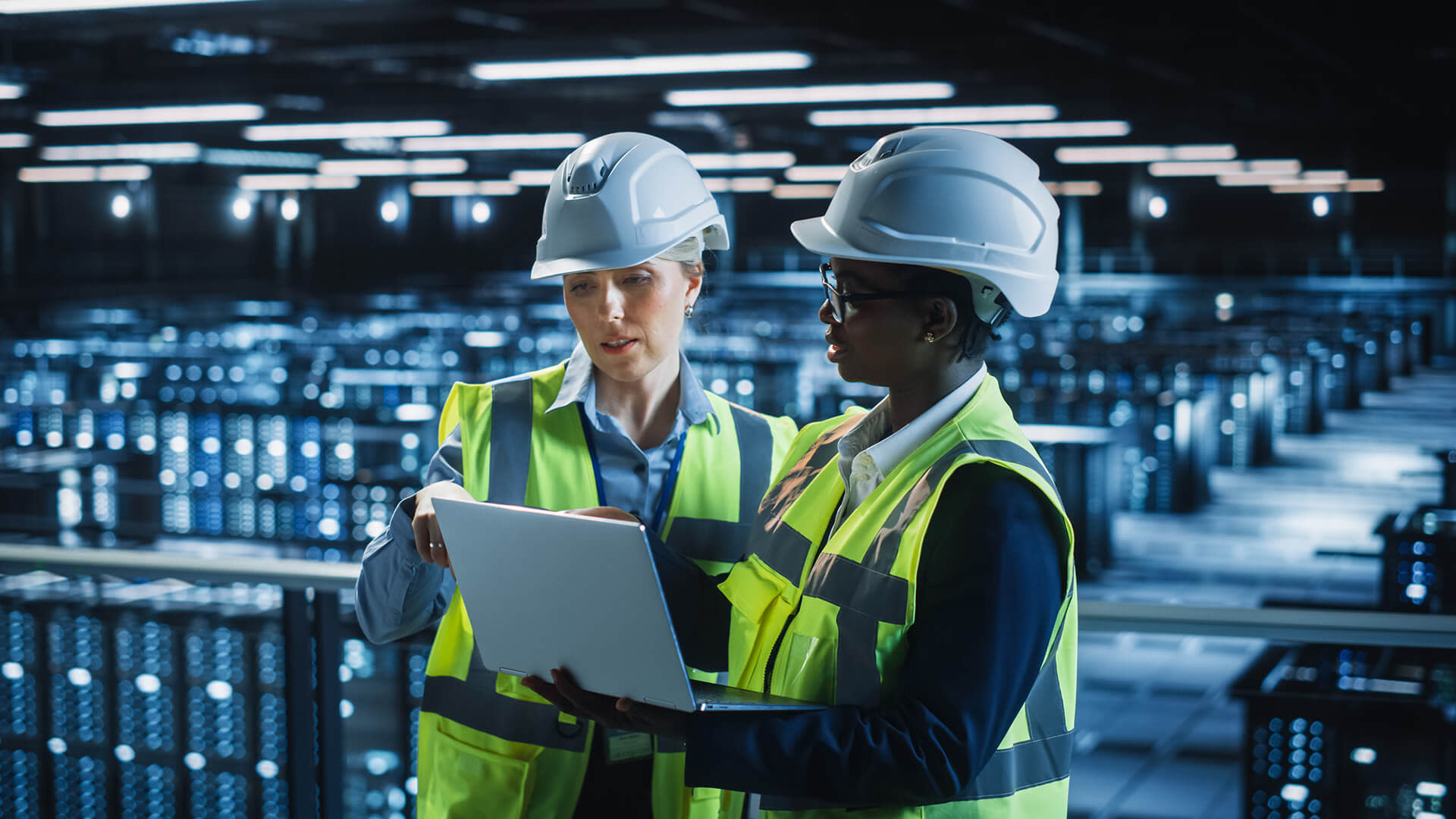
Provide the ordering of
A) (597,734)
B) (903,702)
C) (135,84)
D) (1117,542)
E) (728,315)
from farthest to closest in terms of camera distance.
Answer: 1. (728,315)
2. (135,84)
3. (1117,542)
4. (597,734)
5. (903,702)

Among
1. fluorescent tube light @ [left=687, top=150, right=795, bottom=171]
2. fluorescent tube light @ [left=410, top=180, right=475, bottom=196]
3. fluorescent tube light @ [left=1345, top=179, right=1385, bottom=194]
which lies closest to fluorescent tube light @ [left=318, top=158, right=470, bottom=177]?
fluorescent tube light @ [left=410, top=180, right=475, bottom=196]

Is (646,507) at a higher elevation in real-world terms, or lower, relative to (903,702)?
higher

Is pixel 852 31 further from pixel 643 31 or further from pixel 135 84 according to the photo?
pixel 135 84

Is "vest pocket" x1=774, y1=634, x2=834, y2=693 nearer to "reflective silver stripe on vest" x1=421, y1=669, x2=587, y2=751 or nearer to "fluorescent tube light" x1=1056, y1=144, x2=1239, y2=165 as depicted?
"reflective silver stripe on vest" x1=421, y1=669, x2=587, y2=751

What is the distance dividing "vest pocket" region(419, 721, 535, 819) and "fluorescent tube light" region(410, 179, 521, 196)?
12.1 meters

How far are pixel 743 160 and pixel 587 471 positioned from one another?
18.4m

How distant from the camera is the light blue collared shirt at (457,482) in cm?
161

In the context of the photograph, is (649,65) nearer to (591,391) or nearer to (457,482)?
(591,391)

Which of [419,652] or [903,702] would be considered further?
[419,652]

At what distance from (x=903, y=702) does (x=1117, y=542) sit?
8.05 meters

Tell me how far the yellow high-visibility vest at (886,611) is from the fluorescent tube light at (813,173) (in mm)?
19446

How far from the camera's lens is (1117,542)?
8.79 metres

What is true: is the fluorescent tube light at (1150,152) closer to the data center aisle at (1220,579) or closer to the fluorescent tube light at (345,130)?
the data center aisle at (1220,579)

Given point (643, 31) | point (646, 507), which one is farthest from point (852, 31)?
point (646, 507)
